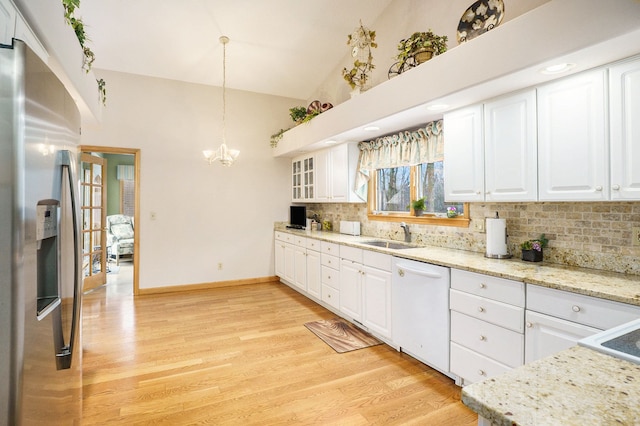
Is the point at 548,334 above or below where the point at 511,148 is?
below

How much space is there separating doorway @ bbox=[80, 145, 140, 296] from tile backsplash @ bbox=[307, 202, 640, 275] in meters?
4.18

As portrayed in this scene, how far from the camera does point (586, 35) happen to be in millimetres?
1643

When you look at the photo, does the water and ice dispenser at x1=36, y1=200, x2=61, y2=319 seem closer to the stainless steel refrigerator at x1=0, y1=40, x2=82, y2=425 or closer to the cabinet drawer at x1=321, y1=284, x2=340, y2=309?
the stainless steel refrigerator at x1=0, y1=40, x2=82, y2=425

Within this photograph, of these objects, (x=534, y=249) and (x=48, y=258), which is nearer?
(x=48, y=258)

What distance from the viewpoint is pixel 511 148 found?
89.3 inches

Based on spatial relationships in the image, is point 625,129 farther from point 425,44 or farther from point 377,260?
point 377,260

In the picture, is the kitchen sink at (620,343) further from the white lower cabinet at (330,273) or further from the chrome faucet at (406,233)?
the white lower cabinet at (330,273)

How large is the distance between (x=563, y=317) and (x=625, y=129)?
3.37 feet

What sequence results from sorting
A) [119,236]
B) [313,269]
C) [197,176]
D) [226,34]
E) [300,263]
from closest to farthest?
[226,34], [313,269], [300,263], [197,176], [119,236]

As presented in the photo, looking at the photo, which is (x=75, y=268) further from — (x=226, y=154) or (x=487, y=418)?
(x=226, y=154)

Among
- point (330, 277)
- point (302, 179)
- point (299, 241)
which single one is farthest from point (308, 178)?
point (330, 277)

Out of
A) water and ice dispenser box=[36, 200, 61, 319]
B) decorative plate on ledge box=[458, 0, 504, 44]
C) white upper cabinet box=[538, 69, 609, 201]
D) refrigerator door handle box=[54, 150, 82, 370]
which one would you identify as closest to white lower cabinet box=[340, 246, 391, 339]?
white upper cabinet box=[538, 69, 609, 201]

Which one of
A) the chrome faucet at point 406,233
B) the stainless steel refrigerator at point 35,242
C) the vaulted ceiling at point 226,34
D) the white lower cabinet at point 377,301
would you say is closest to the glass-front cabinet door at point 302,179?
the vaulted ceiling at point 226,34

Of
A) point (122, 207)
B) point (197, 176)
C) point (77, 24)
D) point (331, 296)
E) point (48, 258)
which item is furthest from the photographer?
point (122, 207)
